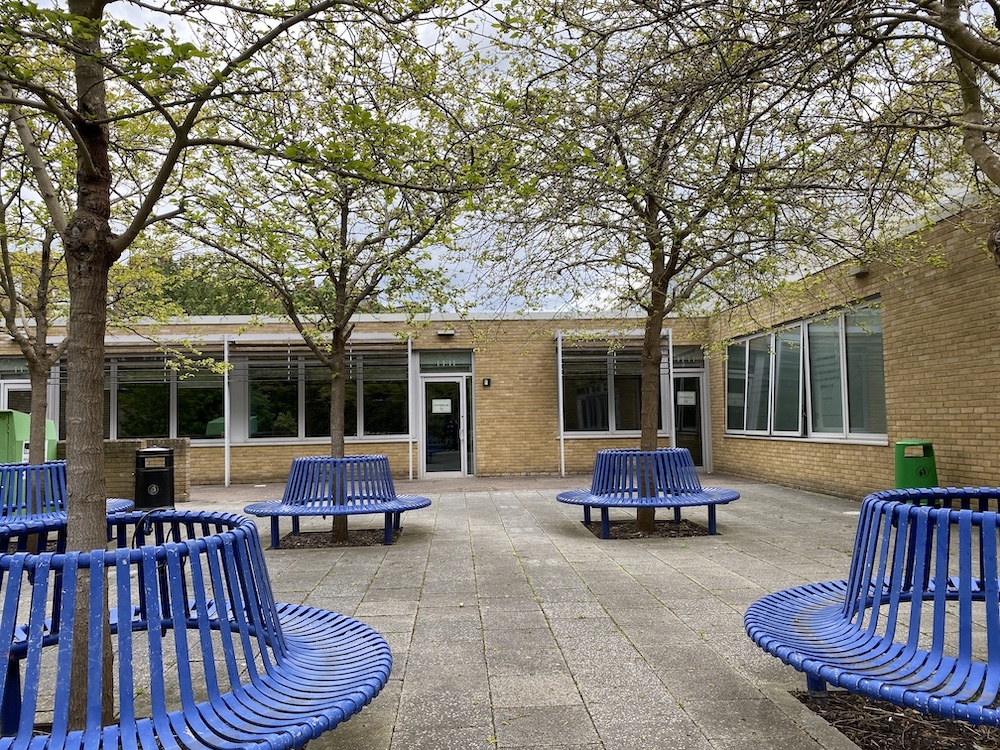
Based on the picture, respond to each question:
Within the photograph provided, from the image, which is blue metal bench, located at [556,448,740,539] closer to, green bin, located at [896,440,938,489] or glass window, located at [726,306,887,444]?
green bin, located at [896,440,938,489]

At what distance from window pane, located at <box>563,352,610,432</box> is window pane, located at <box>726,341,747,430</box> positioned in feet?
9.26

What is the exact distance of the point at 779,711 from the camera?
320cm

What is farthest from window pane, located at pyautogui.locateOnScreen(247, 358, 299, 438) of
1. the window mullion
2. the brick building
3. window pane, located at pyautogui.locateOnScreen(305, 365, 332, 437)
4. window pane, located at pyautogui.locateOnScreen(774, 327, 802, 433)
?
the window mullion

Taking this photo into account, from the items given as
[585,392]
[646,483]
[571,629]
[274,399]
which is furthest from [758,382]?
[571,629]

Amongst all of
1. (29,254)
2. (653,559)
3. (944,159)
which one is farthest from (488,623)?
(29,254)

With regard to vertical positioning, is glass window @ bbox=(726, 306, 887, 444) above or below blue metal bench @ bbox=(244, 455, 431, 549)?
above

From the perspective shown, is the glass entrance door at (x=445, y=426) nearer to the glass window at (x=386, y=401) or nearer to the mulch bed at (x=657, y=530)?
the glass window at (x=386, y=401)

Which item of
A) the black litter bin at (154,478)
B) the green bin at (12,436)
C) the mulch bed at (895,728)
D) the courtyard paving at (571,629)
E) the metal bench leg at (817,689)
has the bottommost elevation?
the courtyard paving at (571,629)

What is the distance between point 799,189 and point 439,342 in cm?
1087

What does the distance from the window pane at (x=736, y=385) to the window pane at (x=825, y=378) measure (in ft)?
9.74

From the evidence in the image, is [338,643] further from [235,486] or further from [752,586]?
[235,486]

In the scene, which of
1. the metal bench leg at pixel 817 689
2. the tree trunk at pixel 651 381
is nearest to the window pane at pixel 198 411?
the tree trunk at pixel 651 381

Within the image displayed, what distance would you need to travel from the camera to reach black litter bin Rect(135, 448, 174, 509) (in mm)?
10461

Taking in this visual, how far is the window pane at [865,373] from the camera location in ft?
34.6
